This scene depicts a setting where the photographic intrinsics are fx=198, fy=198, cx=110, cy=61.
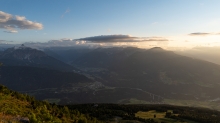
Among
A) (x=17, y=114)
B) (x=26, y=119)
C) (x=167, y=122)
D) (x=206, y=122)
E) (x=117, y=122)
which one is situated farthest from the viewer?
(x=206, y=122)

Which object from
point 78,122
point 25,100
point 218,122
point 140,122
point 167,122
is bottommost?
point 218,122

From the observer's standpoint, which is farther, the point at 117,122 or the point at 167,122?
the point at 167,122

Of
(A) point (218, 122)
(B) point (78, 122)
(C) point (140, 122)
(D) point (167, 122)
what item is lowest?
(A) point (218, 122)

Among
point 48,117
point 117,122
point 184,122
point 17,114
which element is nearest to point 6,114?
point 17,114

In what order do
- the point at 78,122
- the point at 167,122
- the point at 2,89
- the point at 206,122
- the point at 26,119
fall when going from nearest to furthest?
the point at 26,119 < the point at 78,122 < the point at 2,89 < the point at 167,122 < the point at 206,122

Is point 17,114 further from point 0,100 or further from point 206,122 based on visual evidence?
point 206,122

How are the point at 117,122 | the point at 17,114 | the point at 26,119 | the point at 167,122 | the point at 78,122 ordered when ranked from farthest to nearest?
the point at 167,122, the point at 117,122, the point at 78,122, the point at 17,114, the point at 26,119

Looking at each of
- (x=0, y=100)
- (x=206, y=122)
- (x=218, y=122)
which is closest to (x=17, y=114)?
(x=0, y=100)

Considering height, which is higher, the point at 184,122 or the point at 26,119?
the point at 26,119

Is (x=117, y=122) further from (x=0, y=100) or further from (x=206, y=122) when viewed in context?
(x=206, y=122)
